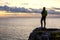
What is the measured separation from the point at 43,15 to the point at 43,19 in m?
0.52

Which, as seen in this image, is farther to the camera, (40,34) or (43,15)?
(43,15)

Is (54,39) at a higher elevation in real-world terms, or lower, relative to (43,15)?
lower

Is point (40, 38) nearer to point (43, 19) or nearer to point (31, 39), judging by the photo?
point (31, 39)

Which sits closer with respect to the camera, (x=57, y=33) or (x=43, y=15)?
(x=57, y=33)

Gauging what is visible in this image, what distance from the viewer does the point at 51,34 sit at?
85.5ft

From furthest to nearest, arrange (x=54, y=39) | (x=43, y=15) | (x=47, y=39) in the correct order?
(x=43, y=15)
(x=54, y=39)
(x=47, y=39)

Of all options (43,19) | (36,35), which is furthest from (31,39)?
(43,19)

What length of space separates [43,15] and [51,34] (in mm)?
3117

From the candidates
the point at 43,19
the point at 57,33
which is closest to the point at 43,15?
the point at 43,19

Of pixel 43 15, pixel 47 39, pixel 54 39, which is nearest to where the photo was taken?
pixel 47 39

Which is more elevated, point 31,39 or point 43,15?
point 43,15

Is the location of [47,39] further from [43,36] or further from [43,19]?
[43,19]

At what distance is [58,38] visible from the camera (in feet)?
85.8

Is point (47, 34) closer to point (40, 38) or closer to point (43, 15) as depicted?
point (40, 38)
